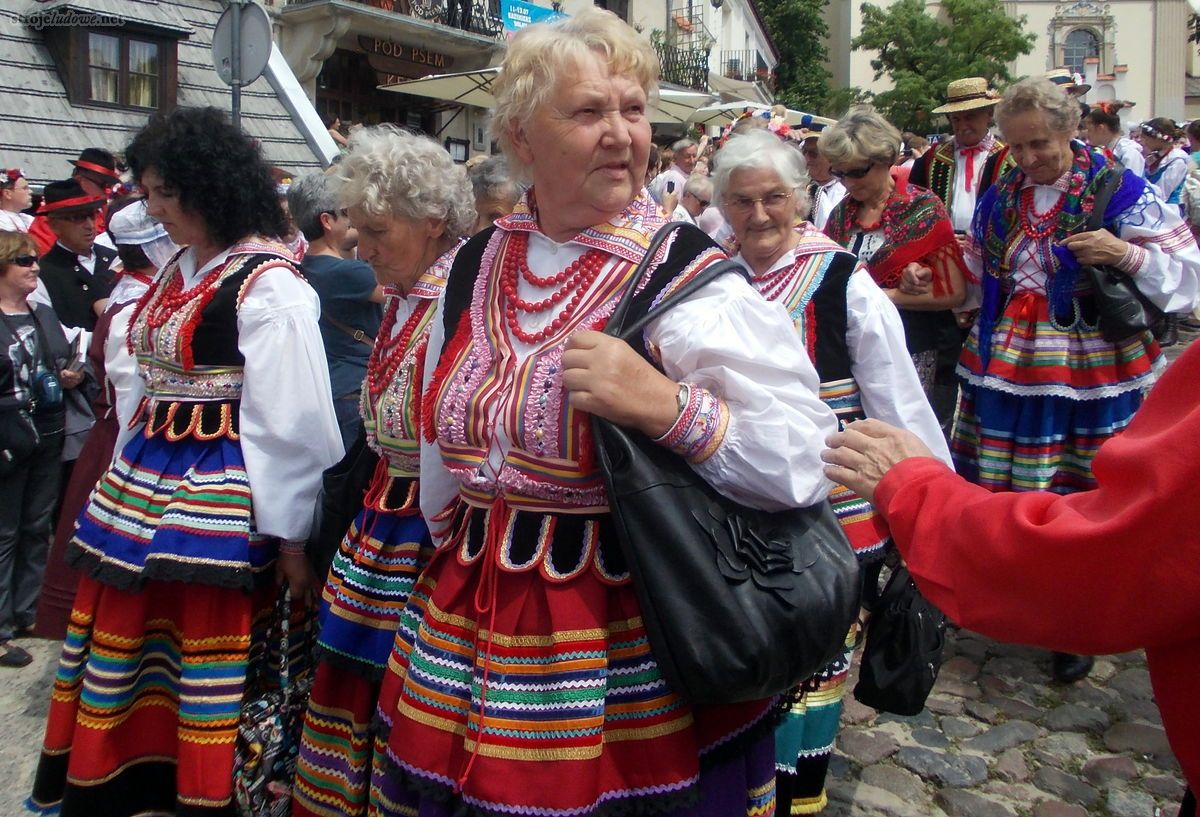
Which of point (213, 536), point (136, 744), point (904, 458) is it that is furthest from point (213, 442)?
point (904, 458)

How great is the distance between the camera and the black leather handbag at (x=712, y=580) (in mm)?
1624

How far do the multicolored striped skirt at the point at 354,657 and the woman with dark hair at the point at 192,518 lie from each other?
0.38m

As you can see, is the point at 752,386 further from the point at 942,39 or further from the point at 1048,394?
the point at 942,39

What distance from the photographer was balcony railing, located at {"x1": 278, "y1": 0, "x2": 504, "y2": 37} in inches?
612

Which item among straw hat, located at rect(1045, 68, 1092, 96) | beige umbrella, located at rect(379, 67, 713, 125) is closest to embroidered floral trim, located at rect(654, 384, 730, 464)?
straw hat, located at rect(1045, 68, 1092, 96)

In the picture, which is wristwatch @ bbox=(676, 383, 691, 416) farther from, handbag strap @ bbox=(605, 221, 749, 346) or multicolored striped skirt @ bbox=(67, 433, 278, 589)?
multicolored striped skirt @ bbox=(67, 433, 278, 589)

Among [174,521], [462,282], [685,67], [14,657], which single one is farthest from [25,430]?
[685,67]

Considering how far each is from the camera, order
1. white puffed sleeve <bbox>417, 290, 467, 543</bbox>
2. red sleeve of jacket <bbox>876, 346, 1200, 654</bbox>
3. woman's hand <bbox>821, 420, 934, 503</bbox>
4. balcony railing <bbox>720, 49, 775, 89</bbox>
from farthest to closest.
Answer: balcony railing <bbox>720, 49, 775, 89</bbox>, white puffed sleeve <bbox>417, 290, 467, 543</bbox>, woman's hand <bbox>821, 420, 934, 503</bbox>, red sleeve of jacket <bbox>876, 346, 1200, 654</bbox>

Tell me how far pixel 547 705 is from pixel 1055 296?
3.15 m

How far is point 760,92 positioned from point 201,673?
110ft

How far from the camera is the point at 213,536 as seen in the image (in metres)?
2.75

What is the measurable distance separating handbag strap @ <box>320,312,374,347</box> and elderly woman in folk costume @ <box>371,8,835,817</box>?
7.21ft

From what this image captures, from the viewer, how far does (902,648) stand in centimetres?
253

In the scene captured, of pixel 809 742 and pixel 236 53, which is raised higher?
pixel 236 53
